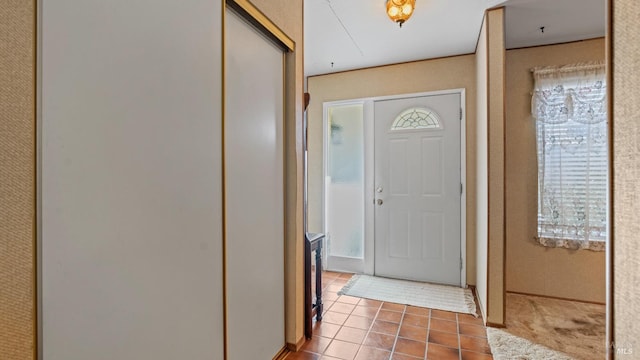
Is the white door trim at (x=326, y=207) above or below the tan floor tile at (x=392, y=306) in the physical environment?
above

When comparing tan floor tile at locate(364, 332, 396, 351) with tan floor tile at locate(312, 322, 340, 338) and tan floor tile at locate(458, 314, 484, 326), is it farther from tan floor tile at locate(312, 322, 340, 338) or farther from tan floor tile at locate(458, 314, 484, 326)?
tan floor tile at locate(458, 314, 484, 326)

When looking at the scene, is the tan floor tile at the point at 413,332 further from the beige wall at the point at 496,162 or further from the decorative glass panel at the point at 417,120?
the decorative glass panel at the point at 417,120

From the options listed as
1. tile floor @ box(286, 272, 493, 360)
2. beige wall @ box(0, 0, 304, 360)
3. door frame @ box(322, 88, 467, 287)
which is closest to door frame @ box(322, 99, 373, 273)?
door frame @ box(322, 88, 467, 287)

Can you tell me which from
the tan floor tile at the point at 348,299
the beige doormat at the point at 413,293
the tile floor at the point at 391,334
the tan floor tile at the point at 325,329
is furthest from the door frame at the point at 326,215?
the tan floor tile at the point at 325,329

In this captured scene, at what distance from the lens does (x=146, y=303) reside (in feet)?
3.59

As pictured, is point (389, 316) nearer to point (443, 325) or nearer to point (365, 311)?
point (365, 311)

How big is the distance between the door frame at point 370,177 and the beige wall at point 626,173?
238 cm

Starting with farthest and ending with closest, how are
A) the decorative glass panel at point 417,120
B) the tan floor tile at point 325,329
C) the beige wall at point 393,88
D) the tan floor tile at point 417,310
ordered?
1. the decorative glass panel at point 417,120
2. the beige wall at point 393,88
3. the tan floor tile at point 417,310
4. the tan floor tile at point 325,329

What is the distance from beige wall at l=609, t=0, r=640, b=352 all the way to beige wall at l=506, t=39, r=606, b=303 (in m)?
2.37

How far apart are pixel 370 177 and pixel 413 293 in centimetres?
136

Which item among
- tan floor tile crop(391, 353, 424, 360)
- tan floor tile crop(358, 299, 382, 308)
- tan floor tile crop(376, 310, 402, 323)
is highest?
tan floor tile crop(358, 299, 382, 308)

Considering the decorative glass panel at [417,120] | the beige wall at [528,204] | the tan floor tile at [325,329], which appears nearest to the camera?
the tan floor tile at [325,329]

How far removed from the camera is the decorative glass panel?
3.51 metres

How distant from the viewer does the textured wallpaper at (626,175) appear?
916mm
